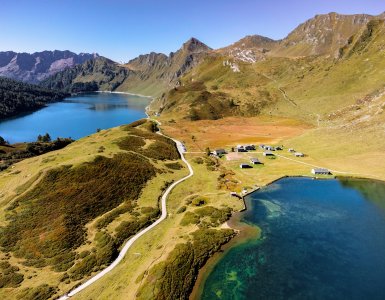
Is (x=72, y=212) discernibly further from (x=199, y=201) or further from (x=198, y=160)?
(x=198, y=160)

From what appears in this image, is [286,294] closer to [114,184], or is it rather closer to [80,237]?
[80,237]

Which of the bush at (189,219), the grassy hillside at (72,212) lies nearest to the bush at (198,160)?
the grassy hillside at (72,212)

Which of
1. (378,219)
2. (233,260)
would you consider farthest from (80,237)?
(378,219)

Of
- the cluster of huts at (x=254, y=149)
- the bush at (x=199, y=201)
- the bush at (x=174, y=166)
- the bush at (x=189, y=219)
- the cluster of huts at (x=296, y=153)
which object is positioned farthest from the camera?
the cluster of huts at (x=296, y=153)

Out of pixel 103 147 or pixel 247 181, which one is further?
pixel 103 147

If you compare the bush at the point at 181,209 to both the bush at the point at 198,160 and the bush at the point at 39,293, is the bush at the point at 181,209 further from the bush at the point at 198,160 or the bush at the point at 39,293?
the bush at the point at 198,160

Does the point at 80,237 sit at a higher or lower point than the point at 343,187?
lower

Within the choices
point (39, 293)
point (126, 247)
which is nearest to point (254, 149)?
point (126, 247)
